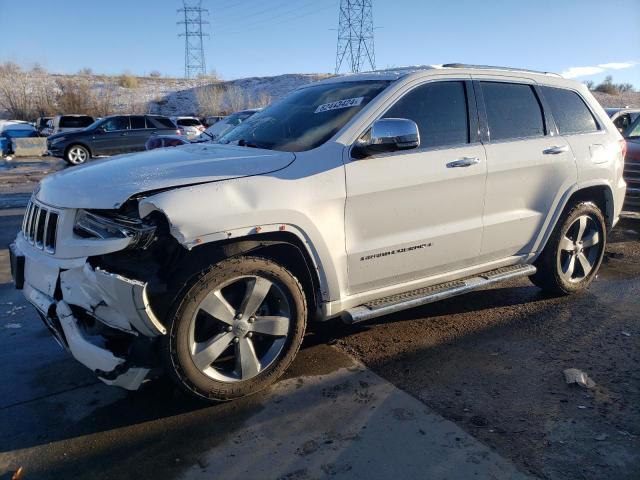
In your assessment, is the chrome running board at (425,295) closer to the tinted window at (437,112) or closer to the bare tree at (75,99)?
the tinted window at (437,112)

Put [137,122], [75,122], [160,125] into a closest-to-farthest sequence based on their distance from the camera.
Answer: [137,122] → [160,125] → [75,122]

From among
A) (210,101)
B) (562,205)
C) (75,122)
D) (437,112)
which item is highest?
(210,101)

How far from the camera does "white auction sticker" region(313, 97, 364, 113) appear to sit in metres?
3.69

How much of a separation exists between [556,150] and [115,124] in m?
18.6

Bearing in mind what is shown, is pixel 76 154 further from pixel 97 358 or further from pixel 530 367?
pixel 530 367

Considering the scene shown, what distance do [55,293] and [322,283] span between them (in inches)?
61.0

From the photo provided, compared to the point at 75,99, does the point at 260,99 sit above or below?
above

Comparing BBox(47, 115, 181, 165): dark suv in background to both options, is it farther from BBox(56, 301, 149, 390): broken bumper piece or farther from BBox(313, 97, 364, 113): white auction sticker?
BBox(56, 301, 149, 390): broken bumper piece

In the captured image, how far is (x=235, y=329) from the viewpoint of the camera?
308 centimetres

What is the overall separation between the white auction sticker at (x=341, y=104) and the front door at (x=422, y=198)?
24 cm

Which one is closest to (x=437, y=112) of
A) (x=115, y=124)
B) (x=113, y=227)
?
(x=113, y=227)

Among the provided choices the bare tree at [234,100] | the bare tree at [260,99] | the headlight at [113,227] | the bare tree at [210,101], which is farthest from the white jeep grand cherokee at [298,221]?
the bare tree at [210,101]

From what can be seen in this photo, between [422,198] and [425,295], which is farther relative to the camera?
[425,295]

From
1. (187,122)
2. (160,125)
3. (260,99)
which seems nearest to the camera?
(160,125)
